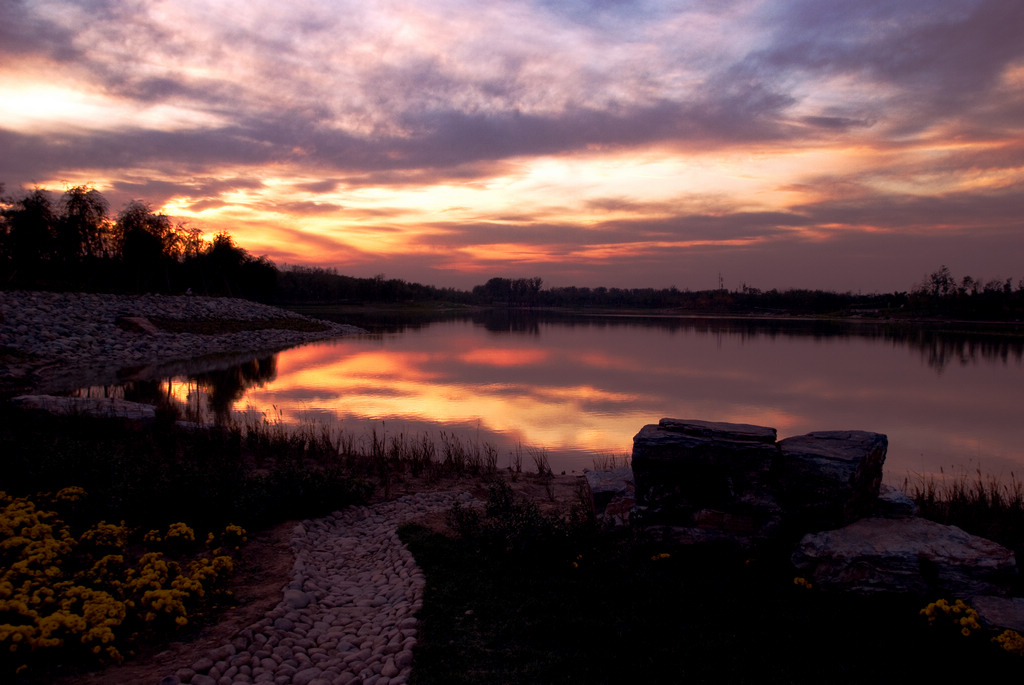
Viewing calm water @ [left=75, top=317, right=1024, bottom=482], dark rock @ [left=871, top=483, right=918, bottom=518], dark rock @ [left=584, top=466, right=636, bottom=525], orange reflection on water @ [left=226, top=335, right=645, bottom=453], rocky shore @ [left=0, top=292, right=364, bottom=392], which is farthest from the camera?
rocky shore @ [left=0, top=292, right=364, bottom=392]

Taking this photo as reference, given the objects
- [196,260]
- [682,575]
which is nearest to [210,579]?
[682,575]

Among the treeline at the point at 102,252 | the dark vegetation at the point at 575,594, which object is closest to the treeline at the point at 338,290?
the treeline at the point at 102,252

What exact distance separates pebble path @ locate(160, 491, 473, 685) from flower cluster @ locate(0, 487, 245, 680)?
0.66 m

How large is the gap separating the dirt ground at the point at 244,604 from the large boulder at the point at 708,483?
2116mm

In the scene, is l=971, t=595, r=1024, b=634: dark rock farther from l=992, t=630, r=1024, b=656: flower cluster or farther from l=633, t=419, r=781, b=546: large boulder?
l=633, t=419, r=781, b=546: large boulder

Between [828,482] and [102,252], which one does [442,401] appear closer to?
[828,482]

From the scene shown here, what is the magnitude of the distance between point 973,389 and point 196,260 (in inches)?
2678

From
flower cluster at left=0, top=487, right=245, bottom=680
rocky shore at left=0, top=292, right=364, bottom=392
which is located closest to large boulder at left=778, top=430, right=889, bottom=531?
flower cluster at left=0, top=487, right=245, bottom=680

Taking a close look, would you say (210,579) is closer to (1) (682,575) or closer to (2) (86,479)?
(2) (86,479)

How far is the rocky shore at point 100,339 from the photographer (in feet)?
74.0

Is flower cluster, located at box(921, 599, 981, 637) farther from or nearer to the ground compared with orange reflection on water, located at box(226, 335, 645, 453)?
farther from the ground

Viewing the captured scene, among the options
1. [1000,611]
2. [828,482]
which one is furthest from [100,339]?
[1000,611]

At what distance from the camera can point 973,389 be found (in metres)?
23.8

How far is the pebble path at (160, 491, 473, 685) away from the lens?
13.5 ft
